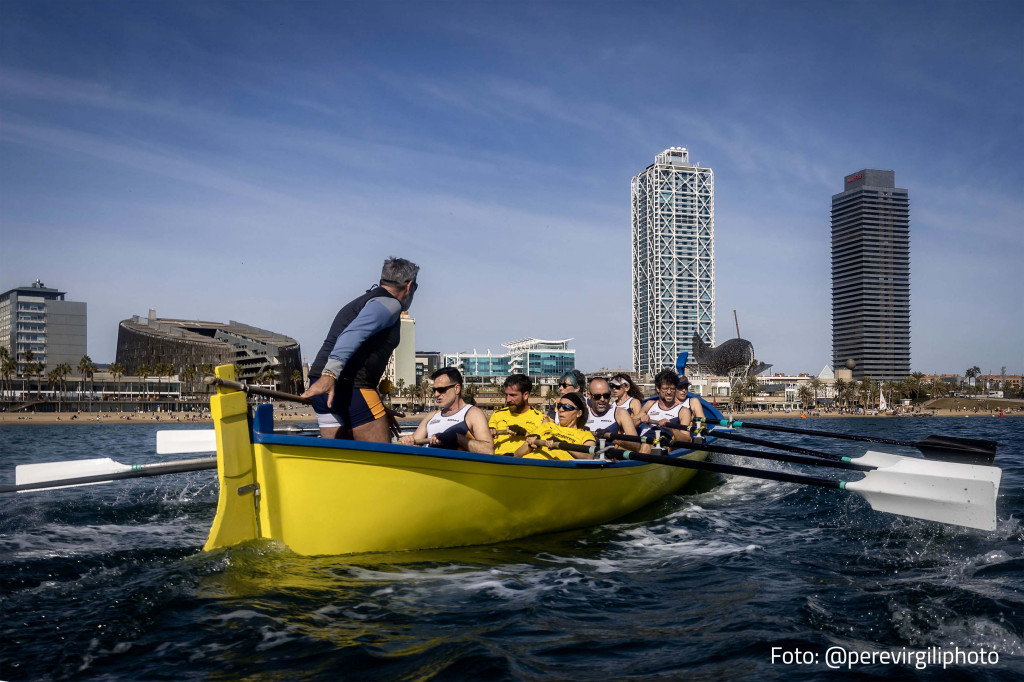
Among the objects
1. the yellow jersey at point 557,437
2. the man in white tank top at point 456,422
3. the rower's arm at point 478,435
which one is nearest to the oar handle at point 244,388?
the man in white tank top at point 456,422

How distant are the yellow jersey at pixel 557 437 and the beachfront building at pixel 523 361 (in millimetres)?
140711

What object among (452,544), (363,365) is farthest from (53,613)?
(452,544)

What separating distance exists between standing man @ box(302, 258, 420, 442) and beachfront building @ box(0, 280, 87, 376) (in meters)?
158

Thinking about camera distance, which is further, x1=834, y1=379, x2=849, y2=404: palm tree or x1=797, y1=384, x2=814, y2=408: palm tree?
x1=797, y1=384, x2=814, y2=408: palm tree

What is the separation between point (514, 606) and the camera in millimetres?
5207

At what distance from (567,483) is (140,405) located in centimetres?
9884

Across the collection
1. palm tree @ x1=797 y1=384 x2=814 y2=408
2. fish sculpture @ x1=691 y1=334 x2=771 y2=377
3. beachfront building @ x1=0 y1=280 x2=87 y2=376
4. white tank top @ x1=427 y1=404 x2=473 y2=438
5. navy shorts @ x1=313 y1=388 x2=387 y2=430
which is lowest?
palm tree @ x1=797 y1=384 x2=814 y2=408

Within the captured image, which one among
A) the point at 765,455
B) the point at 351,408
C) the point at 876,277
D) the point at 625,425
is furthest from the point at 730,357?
the point at 351,408

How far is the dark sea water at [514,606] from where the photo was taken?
4.08 meters

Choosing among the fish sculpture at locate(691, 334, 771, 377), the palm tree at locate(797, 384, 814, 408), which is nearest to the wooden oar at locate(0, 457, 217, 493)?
the fish sculpture at locate(691, 334, 771, 377)

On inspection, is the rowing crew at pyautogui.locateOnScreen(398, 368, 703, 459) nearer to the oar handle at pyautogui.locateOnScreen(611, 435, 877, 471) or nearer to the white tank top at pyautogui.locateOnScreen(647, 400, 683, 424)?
the white tank top at pyautogui.locateOnScreen(647, 400, 683, 424)

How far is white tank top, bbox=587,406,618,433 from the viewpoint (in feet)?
32.5

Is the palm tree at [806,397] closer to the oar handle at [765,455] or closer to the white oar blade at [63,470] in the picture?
the oar handle at [765,455]

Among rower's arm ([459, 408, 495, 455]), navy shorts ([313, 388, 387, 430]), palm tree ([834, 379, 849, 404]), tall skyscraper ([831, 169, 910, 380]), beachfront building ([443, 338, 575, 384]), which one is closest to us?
navy shorts ([313, 388, 387, 430])
